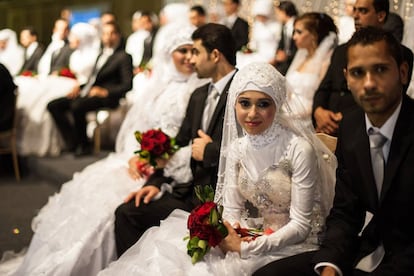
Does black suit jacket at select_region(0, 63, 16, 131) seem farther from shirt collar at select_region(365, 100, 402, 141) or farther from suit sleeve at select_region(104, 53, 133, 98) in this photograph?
shirt collar at select_region(365, 100, 402, 141)

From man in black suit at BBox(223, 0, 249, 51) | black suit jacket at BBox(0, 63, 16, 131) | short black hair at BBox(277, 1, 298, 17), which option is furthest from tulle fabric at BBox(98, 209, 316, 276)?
man in black suit at BBox(223, 0, 249, 51)

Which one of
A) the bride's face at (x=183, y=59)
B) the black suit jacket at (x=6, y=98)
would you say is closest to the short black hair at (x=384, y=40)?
the bride's face at (x=183, y=59)

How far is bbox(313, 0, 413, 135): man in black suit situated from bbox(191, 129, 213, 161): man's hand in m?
0.78

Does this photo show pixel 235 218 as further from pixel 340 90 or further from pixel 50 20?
pixel 50 20

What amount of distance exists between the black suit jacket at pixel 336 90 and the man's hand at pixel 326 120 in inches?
3.3

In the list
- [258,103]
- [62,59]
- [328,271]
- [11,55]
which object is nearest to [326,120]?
[258,103]

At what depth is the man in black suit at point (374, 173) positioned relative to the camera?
2004 mm

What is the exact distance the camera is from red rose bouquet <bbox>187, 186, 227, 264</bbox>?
2.33 metres

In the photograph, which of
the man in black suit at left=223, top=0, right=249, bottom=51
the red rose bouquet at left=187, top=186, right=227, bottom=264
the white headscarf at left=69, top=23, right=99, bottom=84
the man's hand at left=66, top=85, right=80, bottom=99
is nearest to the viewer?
the red rose bouquet at left=187, top=186, right=227, bottom=264

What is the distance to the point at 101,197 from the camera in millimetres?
3656

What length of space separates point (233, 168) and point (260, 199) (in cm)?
19

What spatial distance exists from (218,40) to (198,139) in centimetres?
56

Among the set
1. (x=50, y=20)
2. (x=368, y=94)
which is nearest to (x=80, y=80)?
(x=368, y=94)

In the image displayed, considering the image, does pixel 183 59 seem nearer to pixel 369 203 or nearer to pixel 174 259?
pixel 174 259
